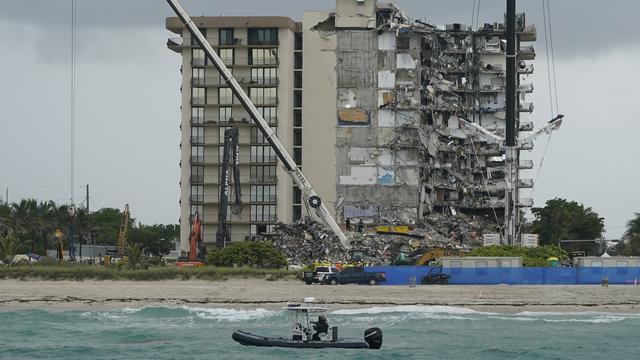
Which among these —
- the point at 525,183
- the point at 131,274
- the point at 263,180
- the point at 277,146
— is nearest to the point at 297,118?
the point at 263,180

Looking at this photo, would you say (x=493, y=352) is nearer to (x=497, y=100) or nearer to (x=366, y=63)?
(x=366, y=63)

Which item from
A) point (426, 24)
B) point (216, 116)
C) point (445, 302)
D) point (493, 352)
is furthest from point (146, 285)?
point (426, 24)

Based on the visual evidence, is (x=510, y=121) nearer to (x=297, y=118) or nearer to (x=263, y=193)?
(x=263, y=193)

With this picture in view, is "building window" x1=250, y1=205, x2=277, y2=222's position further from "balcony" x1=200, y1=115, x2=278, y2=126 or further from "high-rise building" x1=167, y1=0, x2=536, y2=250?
"balcony" x1=200, y1=115, x2=278, y2=126

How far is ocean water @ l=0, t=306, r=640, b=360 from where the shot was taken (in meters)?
57.8

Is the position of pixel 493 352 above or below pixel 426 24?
below

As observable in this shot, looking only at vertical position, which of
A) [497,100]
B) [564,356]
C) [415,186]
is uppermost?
[497,100]

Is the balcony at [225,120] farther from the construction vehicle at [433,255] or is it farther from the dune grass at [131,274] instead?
the dune grass at [131,274]

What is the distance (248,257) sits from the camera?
104m

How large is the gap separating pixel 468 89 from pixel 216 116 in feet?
99.0

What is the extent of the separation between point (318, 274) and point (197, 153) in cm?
5659

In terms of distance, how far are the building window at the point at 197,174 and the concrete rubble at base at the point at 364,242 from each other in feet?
46.8

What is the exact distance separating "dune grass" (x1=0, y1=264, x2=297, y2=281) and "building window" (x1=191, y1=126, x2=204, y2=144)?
165ft

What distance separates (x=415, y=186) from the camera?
140 metres
